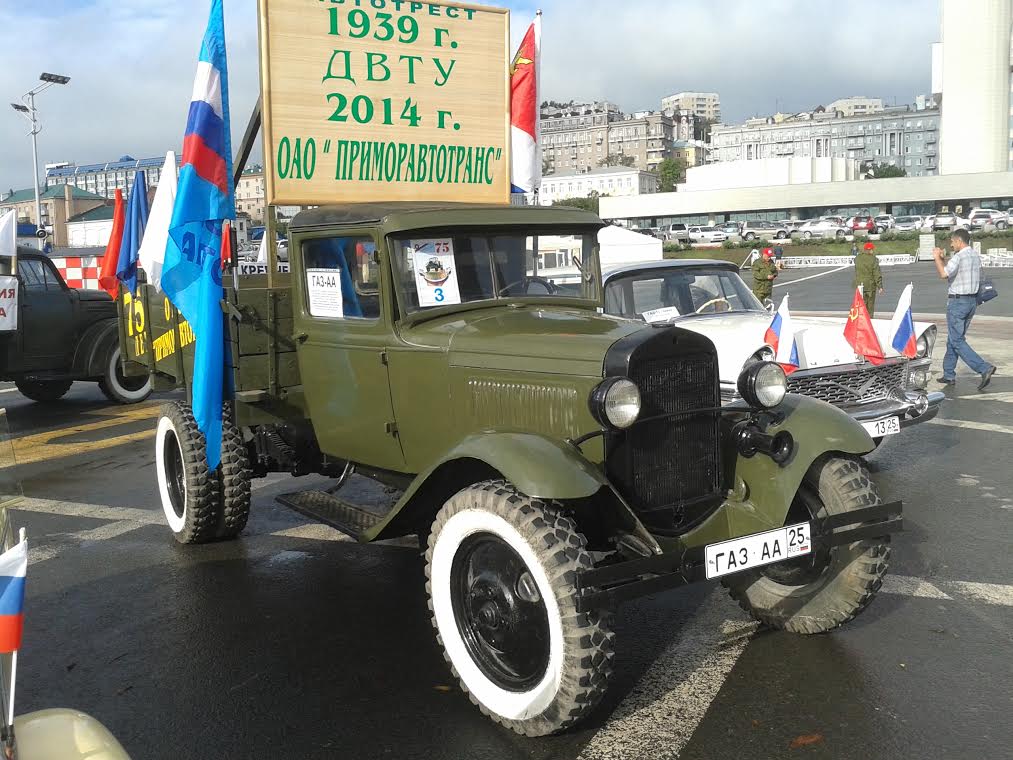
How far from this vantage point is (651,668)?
4.14 metres

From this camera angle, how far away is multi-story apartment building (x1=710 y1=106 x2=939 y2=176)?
499ft

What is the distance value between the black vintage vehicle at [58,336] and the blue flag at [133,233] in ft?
11.7

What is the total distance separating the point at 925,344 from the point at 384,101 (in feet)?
16.9

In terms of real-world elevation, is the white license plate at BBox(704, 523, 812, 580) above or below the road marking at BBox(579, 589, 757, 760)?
above

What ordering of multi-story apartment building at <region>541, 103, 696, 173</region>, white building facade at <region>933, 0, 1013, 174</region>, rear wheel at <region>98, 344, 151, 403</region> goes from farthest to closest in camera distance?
multi-story apartment building at <region>541, 103, 696, 173</region> < white building facade at <region>933, 0, 1013, 174</region> < rear wheel at <region>98, 344, 151, 403</region>

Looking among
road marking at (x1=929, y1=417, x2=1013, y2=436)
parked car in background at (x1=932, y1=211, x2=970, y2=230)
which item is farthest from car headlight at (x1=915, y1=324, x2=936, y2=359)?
parked car in background at (x1=932, y1=211, x2=970, y2=230)

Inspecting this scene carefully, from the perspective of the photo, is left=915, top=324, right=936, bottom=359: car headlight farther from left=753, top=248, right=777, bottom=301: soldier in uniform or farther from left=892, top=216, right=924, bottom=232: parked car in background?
left=892, top=216, right=924, bottom=232: parked car in background

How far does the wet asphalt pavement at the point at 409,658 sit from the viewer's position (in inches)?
140

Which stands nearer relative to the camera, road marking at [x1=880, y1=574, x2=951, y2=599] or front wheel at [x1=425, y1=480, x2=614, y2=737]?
front wheel at [x1=425, y1=480, x2=614, y2=737]

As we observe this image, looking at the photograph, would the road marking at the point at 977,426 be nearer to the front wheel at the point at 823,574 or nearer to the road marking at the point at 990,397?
the road marking at the point at 990,397

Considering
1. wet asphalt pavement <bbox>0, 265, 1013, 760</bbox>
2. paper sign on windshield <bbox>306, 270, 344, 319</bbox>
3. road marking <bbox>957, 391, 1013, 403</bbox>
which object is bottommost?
wet asphalt pavement <bbox>0, 265, 1013, 760</bbox>

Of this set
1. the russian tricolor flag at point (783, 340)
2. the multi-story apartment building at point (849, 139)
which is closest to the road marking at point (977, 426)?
the russian tricolor flag at point (783, 340)

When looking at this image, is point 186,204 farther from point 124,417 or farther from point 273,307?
point 124,417

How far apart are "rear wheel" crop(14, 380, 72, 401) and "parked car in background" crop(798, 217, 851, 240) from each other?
51621 mm
